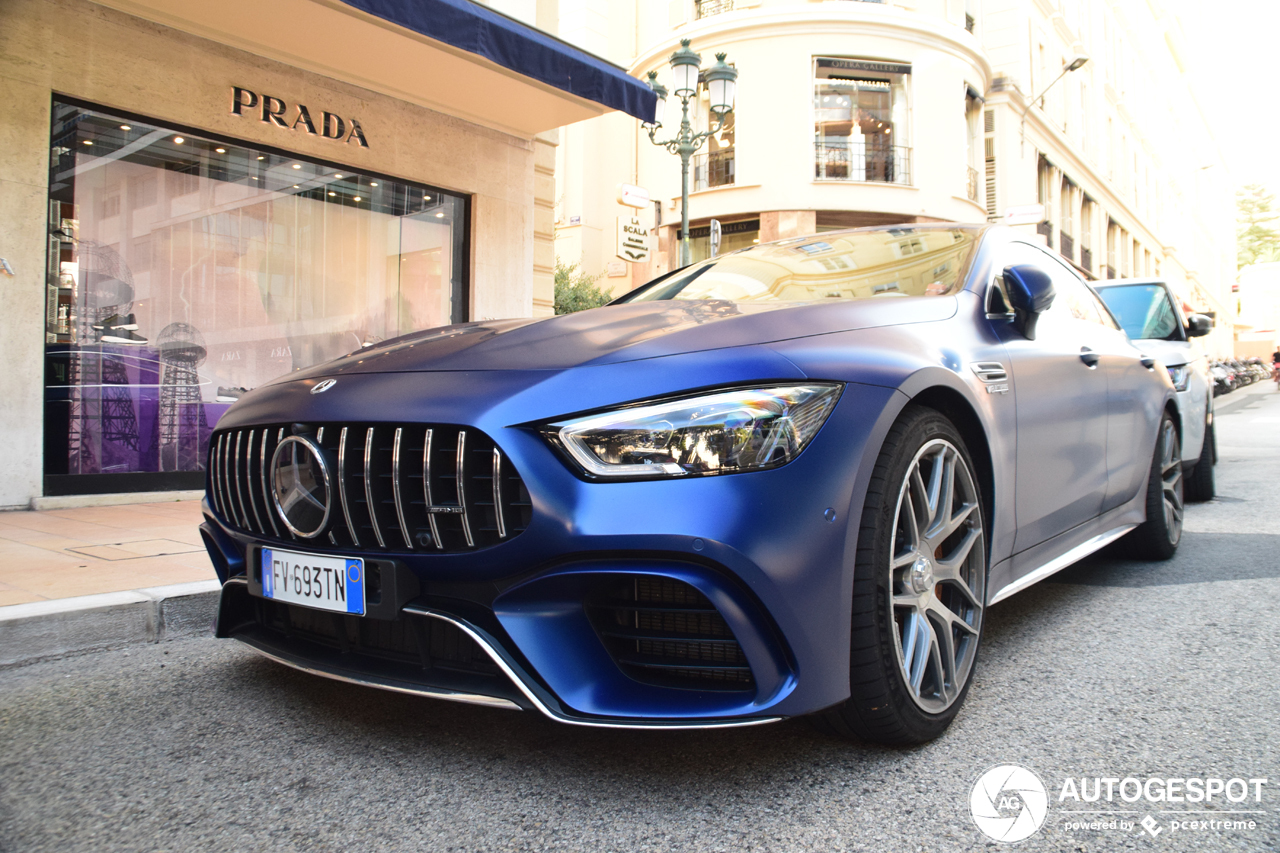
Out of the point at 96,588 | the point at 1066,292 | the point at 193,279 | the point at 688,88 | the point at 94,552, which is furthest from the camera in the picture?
the point at 688,88

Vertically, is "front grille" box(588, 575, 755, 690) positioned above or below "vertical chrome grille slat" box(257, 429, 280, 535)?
below

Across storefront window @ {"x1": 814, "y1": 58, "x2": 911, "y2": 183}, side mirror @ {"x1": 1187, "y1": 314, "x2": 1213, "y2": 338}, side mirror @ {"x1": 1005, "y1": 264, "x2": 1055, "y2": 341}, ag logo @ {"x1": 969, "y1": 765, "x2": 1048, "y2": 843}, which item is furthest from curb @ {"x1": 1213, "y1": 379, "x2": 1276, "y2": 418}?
ag logo @ {"x1": 969, "y1": 765, "x2": 1048, "y2": 843}

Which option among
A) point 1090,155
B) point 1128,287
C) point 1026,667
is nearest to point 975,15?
point 1090,155

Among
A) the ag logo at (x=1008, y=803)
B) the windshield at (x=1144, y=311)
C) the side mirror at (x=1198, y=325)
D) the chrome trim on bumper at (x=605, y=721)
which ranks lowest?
the ag logo at (x=1008, y=803)

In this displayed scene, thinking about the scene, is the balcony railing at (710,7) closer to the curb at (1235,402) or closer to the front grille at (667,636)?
the curb at (1235,402)

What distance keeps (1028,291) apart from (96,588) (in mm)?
3232

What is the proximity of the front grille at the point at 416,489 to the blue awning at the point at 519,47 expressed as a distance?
13.5 feet

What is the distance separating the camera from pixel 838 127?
60.1ft

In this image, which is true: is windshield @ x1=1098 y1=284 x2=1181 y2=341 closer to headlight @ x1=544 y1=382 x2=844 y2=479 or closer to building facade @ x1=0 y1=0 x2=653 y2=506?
building facade @ x1=0 y1=0 x2=653 y2=506

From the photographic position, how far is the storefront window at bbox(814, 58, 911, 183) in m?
18.2

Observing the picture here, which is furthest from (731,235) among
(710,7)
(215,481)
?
(215,481)

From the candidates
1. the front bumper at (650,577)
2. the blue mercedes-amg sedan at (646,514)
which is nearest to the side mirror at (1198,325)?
the blue mercedes-amg sedan at (646,514)

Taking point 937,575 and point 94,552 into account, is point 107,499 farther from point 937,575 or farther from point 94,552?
point 937,575

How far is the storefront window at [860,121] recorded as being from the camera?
18.2 metres
